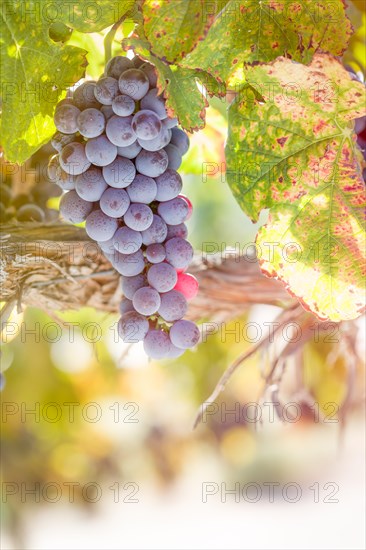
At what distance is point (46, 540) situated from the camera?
2.83 metres

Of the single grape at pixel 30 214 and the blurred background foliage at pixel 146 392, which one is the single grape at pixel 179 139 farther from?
the single grape at pixel 30 214

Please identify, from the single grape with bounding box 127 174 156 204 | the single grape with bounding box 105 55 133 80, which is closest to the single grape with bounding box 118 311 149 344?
the single grape with bounding box 127 174 156 204

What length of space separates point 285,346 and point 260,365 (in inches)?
1.7

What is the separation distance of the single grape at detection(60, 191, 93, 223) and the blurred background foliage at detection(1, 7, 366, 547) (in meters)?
0.15

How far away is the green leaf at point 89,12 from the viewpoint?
489 mm

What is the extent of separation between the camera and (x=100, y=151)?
1.68ft

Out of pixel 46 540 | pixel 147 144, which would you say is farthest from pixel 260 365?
pixel 46 540

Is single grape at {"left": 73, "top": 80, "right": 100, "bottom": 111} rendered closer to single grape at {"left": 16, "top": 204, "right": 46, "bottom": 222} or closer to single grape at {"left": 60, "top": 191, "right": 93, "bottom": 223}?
single grape at {"left": 60, "top": 191, "right": 93, "bottom": 223}

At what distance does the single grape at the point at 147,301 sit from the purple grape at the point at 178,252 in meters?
0.03

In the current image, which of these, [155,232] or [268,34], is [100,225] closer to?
[155,232]

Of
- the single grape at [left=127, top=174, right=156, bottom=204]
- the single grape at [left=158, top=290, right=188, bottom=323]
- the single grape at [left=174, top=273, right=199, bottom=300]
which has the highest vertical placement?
the single grape at [left=127, top=174, right=156, bottom=204]

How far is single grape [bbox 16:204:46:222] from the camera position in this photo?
0.71 m

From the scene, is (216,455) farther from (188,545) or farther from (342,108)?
(342,108)

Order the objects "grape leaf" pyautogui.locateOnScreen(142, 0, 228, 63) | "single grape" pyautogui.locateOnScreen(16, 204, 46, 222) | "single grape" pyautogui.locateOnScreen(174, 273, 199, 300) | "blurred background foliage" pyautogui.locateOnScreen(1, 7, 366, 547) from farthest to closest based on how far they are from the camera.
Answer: "blurred background foliage" pyautogui.locateOnScreen(1, 7, 366, 547)
"single grape" pyautogui.locateOnScreen(16, 204, 46, 222)
"single grape" pyautogui.locateOnScreen(174, 273, 199, 300)
"grape leaf" pyautogui.locateOnScreen(142, 0, 228, 63)
